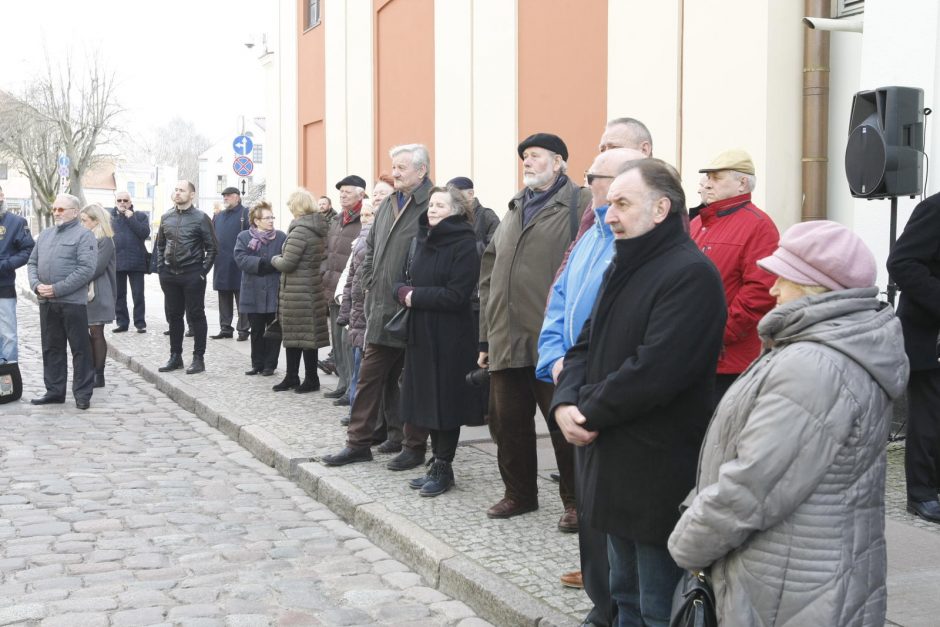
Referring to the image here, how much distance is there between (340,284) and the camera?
9.18 metres

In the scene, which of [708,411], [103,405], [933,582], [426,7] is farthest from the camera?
[426,7]

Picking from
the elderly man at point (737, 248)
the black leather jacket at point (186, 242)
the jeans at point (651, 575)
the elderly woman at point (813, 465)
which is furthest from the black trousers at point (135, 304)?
the elderly woman at point (813, 465)

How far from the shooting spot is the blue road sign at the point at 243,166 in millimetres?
18438

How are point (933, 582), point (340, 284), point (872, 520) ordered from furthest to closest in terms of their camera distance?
point (340, 284) → point (933, 582) → point (872, 520)

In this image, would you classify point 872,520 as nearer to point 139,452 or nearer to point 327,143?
point 139,452

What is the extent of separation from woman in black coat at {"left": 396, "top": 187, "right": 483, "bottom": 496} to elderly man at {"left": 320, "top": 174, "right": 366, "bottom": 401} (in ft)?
9.92

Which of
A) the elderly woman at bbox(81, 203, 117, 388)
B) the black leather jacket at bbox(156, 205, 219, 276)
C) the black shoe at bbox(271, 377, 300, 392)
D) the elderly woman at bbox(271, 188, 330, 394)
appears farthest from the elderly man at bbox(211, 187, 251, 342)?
the elderly woman at bbox(271, 188, 330, 394)

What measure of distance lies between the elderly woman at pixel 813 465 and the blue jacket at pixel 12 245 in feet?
29.7

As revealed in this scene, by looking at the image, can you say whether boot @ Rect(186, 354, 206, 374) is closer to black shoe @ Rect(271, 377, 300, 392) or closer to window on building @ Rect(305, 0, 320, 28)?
black shoe @ Rect(271, 377, 300, 392)

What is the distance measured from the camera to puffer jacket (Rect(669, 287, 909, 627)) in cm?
275

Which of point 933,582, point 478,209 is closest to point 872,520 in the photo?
point 933,582

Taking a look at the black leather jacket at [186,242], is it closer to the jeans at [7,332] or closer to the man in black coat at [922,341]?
the jeans at [7,332]

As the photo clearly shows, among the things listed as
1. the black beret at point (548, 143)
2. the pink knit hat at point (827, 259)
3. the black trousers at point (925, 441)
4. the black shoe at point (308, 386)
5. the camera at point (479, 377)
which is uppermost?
the black beret at point (548, 143)

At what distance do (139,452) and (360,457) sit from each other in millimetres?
Answer: 2055
